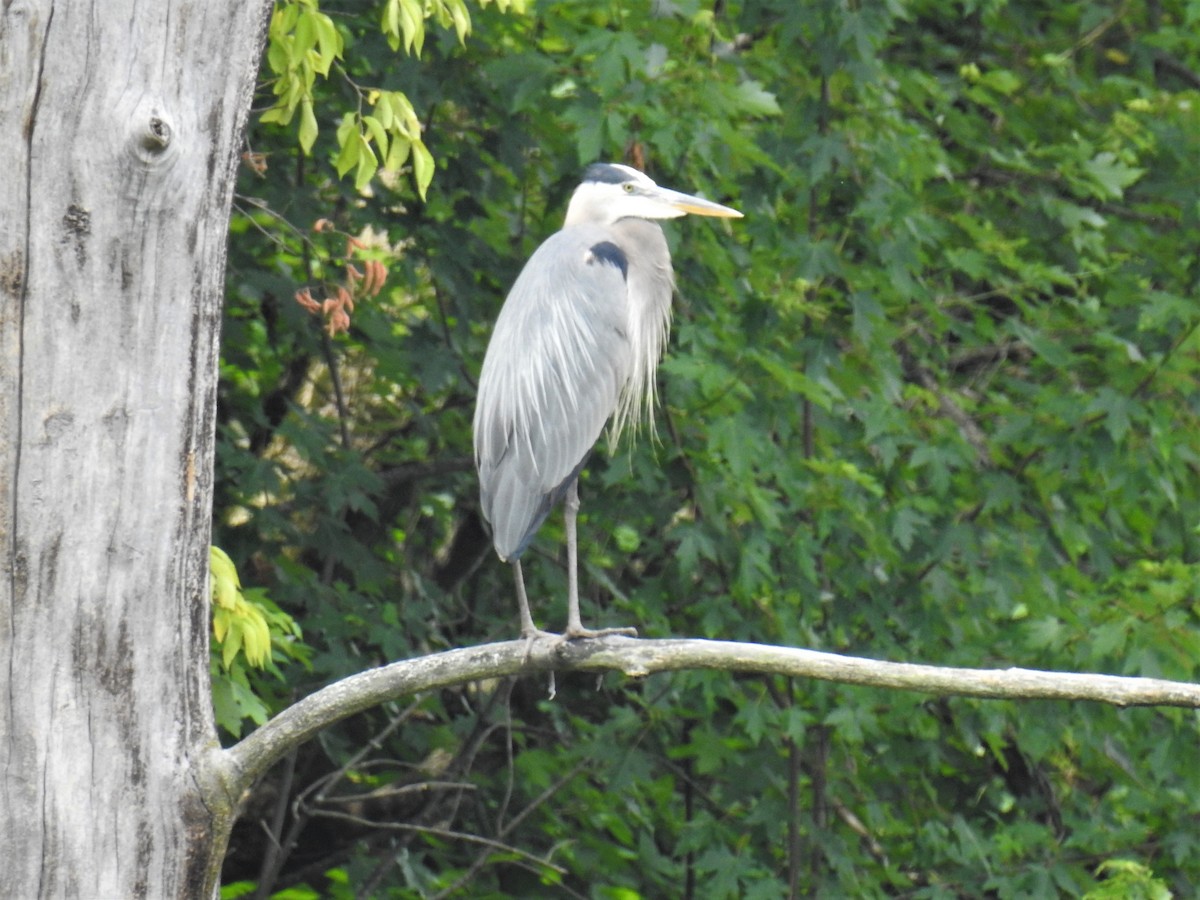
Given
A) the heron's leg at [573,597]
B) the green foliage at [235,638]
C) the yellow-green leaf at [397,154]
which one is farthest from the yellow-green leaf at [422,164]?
the green foliage at [235,638]

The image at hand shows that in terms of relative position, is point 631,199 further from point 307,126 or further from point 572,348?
point 307,126

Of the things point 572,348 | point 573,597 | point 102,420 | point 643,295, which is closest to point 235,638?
point 573,597

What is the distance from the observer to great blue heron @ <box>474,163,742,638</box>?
357 centimetres

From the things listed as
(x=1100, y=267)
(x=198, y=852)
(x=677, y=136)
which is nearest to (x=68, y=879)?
(x=198, y=852)

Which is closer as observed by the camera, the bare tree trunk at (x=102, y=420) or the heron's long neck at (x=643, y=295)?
the bare tree trunk at (x=102, y=420)

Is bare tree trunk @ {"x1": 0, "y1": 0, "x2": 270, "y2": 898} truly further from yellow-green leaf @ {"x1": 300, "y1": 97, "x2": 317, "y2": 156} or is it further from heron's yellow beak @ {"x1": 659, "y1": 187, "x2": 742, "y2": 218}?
heron's yellow beak @ {"x1": 659, "y1": 187, "x2": 742, "y2": 218}

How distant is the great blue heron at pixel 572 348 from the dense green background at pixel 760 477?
0.70 feet

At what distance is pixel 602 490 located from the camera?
4734mm

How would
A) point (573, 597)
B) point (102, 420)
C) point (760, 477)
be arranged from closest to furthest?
point (102, 420) → point (573, 597) → point (760, 477)

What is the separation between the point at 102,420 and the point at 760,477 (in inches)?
102

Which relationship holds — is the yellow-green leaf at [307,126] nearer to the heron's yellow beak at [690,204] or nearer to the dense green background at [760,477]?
the dense green background at [760,477]

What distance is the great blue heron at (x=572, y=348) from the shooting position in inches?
141

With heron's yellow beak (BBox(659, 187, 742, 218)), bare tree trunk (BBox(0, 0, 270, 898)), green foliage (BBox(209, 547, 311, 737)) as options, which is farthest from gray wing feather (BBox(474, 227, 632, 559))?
bare tree trunk (BBox(0, 0, 270, 898))

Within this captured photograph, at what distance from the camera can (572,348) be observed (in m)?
3.78
